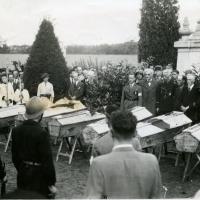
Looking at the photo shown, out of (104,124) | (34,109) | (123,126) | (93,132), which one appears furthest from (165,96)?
(123,126)

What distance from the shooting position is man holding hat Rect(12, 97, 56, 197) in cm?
403

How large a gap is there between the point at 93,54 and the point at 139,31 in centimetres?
202

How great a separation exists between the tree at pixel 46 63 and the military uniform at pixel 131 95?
7.48 feet

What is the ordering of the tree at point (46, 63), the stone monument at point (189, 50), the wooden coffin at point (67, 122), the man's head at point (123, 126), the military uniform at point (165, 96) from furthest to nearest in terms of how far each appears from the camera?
the stone monument at point (189, 50), the tree at point (46, 63), the military uniform at point (165, 96), the wooden coffin at point (67, 122), the man's head at point (123, 126)

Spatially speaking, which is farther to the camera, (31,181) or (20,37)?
(20,37)

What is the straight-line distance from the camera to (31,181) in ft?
13.4

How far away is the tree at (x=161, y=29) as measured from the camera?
15.1 m

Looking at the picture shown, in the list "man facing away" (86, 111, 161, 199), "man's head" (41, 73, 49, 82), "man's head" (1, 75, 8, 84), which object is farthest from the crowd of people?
"man's head" (1, 75, 8, 84)

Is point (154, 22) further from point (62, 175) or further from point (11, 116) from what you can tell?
point (62, 175)

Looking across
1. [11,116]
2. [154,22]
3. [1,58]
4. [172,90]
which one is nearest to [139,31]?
[154,22]

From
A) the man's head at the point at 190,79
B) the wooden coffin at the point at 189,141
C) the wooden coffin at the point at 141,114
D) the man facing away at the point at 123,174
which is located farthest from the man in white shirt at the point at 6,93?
the man facing away at the point at 123,174

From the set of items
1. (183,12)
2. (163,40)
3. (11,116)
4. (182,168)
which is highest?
(183,12)

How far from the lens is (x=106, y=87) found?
945cm

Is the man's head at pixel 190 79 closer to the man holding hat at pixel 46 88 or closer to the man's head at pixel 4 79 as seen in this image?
the man holding hat at pixel 46 88
